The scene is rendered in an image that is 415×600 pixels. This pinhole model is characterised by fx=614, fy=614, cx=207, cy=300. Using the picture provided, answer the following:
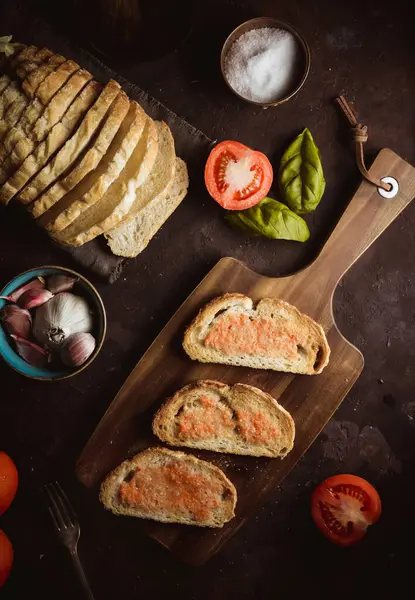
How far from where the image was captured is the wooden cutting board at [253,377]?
3795mm

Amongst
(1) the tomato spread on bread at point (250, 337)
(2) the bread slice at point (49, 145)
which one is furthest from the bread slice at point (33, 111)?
(1) the tomato spread on bread at point (250, 337)

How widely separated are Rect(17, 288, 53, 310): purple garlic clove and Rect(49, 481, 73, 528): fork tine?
3.69ft

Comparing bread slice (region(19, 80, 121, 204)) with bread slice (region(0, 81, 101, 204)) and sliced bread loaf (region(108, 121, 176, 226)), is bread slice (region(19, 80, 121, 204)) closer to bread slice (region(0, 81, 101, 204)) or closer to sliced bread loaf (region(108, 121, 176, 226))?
bread slice (region(0, 81, 101, 204))

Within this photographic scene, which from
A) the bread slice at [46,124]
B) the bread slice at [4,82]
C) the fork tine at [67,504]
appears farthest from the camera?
the fork tine at [67,504]

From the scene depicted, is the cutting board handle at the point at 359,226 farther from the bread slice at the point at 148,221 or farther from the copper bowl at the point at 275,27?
the bread slice at the point at 148,221

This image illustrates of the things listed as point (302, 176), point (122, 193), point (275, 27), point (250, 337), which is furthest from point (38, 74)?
point (250, 337)

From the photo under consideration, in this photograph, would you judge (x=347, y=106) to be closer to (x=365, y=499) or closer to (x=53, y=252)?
(x=53, y=252)

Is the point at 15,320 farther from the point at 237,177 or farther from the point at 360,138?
the point at 360,138

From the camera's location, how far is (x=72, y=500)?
12.7 feet

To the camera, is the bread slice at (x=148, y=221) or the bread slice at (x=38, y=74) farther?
the bread slice at (x=148, y=221)

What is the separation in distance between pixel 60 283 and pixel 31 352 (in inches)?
17.6

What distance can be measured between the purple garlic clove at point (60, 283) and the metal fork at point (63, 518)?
3.95 ft

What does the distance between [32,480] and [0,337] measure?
0.96 m

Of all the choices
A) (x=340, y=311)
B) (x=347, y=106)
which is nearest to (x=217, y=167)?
(x=347, y=106)
